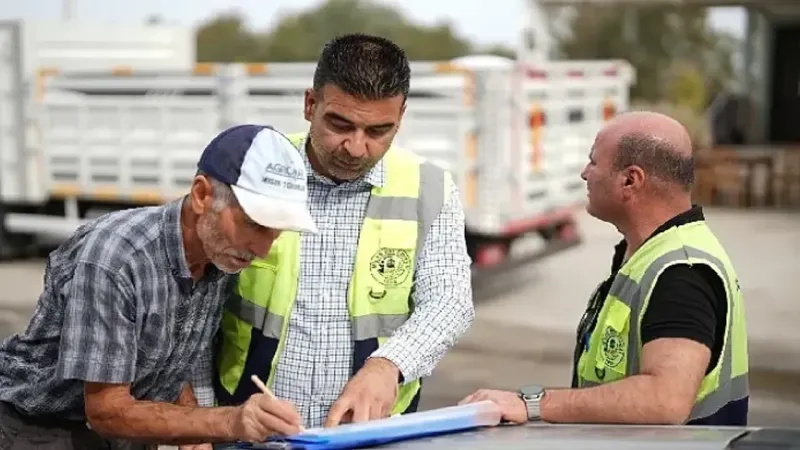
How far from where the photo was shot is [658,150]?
9.73 ft

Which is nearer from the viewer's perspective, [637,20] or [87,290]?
[87,290]

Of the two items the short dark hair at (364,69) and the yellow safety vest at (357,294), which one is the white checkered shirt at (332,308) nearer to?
the yellow safety vest at (357,294)

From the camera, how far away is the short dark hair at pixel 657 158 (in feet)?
9.73

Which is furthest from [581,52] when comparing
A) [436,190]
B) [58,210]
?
[436,190]

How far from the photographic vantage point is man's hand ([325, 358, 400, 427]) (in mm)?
2650

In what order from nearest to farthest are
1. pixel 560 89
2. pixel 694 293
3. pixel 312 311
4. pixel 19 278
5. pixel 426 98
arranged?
pixel 694 293 → pixel 312 311 → pixel 426 98 → pixel 560 89 → pixel 19 278

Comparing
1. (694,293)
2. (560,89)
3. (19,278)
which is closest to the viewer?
(694,293)

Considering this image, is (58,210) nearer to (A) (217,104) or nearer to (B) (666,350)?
(A) (217,104)

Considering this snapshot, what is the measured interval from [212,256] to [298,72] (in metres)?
8.19

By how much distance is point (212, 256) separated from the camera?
260 cm

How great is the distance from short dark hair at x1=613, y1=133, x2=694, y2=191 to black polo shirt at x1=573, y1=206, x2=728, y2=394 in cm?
26

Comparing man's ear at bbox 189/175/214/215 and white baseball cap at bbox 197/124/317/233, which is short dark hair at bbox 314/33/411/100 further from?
man's ear at bbox 189/175/214/215

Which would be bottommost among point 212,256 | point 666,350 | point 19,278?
point 19,278

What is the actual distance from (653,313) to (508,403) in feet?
1.24
